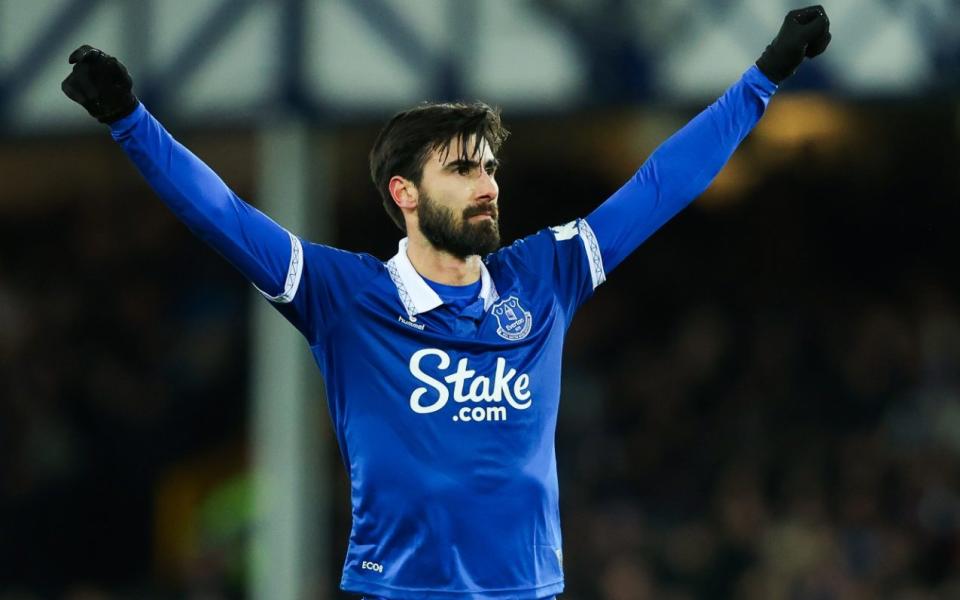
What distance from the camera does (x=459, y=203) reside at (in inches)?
165

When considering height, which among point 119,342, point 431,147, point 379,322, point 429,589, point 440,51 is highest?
point 440,51

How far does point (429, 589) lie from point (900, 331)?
6.73m

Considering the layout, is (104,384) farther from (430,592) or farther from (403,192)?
(430,592)

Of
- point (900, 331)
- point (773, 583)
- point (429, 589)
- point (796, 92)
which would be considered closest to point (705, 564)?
point (773, 583)

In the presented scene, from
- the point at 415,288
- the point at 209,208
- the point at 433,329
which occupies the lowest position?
the point at 433,329

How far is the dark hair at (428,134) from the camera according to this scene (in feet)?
13.9

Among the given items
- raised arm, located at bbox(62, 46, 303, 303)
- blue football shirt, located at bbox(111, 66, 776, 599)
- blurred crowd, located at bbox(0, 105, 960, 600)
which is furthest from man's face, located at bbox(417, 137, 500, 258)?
blurred crowd, located at bbox(0, 105, 960, 600)

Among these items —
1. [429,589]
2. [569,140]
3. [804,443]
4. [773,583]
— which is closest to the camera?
[429,589]

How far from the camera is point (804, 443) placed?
991cm

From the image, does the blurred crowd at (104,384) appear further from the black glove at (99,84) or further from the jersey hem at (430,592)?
the black glove at (99,84)

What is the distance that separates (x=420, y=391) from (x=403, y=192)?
1.79 feet

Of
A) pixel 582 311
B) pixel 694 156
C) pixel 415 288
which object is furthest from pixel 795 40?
pixel 582 311

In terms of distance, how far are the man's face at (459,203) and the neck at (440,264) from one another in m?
0.03

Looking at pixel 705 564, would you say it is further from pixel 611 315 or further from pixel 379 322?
pixel 379 322
